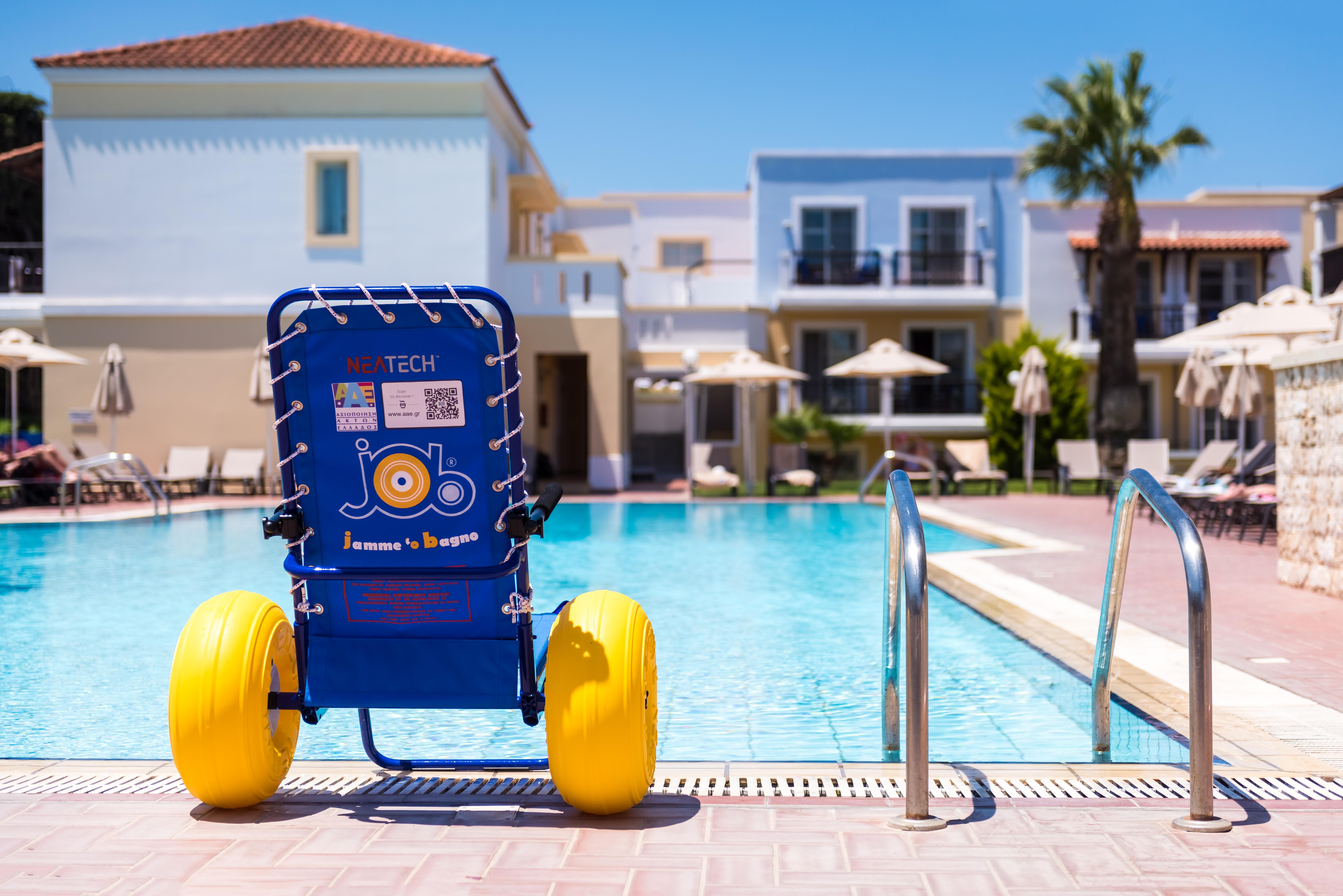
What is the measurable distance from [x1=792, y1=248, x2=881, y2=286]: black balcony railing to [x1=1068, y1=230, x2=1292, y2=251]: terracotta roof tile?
4689mm

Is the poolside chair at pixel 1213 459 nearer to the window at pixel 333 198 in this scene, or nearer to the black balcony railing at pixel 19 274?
the window at pixel 333 198

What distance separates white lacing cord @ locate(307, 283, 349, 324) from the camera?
3.20m

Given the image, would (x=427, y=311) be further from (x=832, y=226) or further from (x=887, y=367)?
(x=832, y=226)

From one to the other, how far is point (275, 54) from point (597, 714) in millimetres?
21328

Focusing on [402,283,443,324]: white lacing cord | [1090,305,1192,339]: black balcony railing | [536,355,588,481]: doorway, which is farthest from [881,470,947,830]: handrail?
[1090,305,1192,339]: black balcony railing

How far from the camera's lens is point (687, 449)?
2195cm

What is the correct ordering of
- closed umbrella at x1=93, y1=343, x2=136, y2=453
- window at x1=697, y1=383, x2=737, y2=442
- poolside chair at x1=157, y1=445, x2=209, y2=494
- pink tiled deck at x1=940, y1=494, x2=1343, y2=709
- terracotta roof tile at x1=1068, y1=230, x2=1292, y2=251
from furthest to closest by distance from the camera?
1. window at x1=697, y1=383, x2=737, y2=442
2. terracotta roof tile at x1=1068, y1=230, x2=1292, y2=251
3. poolside chair at x1=157, y1=445, x2=209, y2=494
4. closed umbrella at x1=93, y1=343, x2=136, y2=453
5. pink tiled deck at x1=940, y1=494, x2=1343, y2=709

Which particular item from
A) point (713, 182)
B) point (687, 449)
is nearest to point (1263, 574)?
point (687, 449)

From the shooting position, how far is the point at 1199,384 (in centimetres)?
1773

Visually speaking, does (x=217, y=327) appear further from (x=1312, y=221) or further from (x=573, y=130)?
(x=1312, y=221)

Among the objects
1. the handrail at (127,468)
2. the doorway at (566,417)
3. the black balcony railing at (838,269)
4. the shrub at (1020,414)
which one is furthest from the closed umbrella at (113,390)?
the shrub at (1020,414)

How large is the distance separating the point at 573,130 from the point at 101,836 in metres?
24.8

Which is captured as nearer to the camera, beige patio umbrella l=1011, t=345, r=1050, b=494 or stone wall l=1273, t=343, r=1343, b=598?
stone wall l=1273, t=343, r=1343, b=598

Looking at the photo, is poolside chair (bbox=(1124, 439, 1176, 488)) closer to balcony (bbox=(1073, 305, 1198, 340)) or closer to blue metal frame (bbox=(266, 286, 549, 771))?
balcony (bbox=(1073, 305, 1198, 340))
